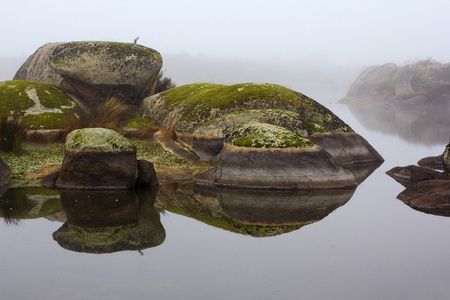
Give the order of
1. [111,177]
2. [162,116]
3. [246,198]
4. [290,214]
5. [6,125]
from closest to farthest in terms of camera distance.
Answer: [290,214] → [246,198] → [111,177] → [6,125] → [162,116]

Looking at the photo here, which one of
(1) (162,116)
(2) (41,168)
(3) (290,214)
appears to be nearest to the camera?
(3) (290,214)

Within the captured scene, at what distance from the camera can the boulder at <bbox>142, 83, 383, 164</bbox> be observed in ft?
55.9

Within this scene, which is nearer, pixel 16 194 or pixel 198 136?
pixel 16 194

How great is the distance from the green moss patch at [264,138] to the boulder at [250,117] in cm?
233

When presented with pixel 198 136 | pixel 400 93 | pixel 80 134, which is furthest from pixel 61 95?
pixel 400 93

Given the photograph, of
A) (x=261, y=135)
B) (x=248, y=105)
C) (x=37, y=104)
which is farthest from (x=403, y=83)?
(x=261, y=135)

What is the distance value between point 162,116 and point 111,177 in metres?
10.1

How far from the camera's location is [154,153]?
17969 mm

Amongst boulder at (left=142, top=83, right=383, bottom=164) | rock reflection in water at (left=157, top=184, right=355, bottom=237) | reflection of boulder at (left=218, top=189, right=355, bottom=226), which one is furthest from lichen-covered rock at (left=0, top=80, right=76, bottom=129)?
reflection of boulder at (left=218, top=189, right=355, bottom=226)

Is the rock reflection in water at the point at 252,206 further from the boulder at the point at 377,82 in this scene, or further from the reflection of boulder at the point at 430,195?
the boulder at the point at 377,82

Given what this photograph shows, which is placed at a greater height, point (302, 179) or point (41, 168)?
point (302, 179)

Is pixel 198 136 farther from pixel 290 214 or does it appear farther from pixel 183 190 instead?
pixel 290 214

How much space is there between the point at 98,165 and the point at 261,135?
395 cm

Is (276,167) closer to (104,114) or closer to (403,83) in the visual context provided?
(104,114)
